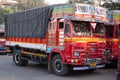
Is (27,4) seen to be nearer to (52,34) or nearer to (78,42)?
(52,34)

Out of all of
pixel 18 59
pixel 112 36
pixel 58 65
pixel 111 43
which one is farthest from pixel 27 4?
pixel 58 65

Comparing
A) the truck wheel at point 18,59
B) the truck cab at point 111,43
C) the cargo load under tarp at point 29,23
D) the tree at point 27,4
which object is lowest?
the truck wheel at point 18,59

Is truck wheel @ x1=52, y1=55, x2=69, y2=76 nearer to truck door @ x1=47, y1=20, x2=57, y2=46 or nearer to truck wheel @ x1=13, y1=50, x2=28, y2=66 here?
truck door @ x1=47, y1=20, x2=57, y2=46

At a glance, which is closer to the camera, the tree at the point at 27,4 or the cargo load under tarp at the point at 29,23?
the cargo load under tarp at the point at 29,23

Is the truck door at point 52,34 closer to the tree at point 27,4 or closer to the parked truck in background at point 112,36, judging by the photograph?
the parked truck in background at point 112,36

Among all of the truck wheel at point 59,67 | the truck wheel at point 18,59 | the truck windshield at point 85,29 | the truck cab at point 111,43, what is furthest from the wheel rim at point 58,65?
the truck wheel at point 18,59

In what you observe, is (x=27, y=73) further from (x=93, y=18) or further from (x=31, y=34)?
(x=93, y=18)

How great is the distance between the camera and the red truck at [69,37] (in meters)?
11.8

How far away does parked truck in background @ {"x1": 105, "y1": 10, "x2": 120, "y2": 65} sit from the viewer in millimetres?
13367

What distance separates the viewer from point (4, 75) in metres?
12.7

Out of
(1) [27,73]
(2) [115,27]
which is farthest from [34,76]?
(2) [115,27]

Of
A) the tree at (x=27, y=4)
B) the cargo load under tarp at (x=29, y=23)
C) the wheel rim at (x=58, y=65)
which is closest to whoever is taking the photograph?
the wheel rim at (x=58, y=65)

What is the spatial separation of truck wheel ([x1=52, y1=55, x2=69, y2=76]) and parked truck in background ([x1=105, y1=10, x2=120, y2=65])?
7.47ft

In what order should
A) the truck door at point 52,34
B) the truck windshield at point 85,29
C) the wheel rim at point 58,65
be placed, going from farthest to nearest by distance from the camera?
the truck door at point 52,34 < the wheel rim at point 58,65 < the truck windshield at point 85,29
